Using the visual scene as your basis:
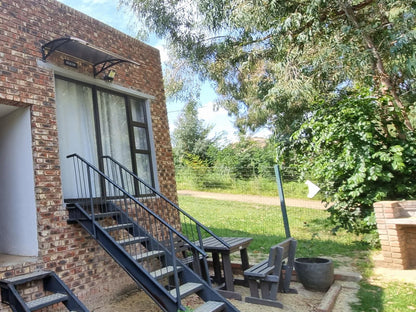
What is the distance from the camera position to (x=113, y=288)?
4445 millimetres

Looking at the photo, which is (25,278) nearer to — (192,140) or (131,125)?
(131,125)

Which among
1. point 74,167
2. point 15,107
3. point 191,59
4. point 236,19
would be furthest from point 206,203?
point 15,107

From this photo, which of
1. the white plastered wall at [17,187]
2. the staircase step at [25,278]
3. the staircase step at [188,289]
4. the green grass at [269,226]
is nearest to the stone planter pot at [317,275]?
the green grass at [269,226]

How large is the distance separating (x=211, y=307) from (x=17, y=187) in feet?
9.37

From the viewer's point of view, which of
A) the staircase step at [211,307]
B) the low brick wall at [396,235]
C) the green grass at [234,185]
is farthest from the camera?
the green grass at [234,185]

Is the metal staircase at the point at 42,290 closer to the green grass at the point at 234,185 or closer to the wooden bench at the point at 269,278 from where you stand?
the wooden bench at the point at 269,278

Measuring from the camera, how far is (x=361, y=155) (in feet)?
18.8

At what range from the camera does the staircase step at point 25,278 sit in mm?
3203

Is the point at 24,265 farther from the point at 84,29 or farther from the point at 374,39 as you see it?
the point at 374,39

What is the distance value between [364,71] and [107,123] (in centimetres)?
596

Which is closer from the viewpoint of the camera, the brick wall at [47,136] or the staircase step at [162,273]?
the staircase step at [162,273]

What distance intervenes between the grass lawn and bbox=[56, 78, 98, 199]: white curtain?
383cm

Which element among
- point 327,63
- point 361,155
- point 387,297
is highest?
point 327,63

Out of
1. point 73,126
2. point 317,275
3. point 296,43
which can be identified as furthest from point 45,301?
point 296,43
